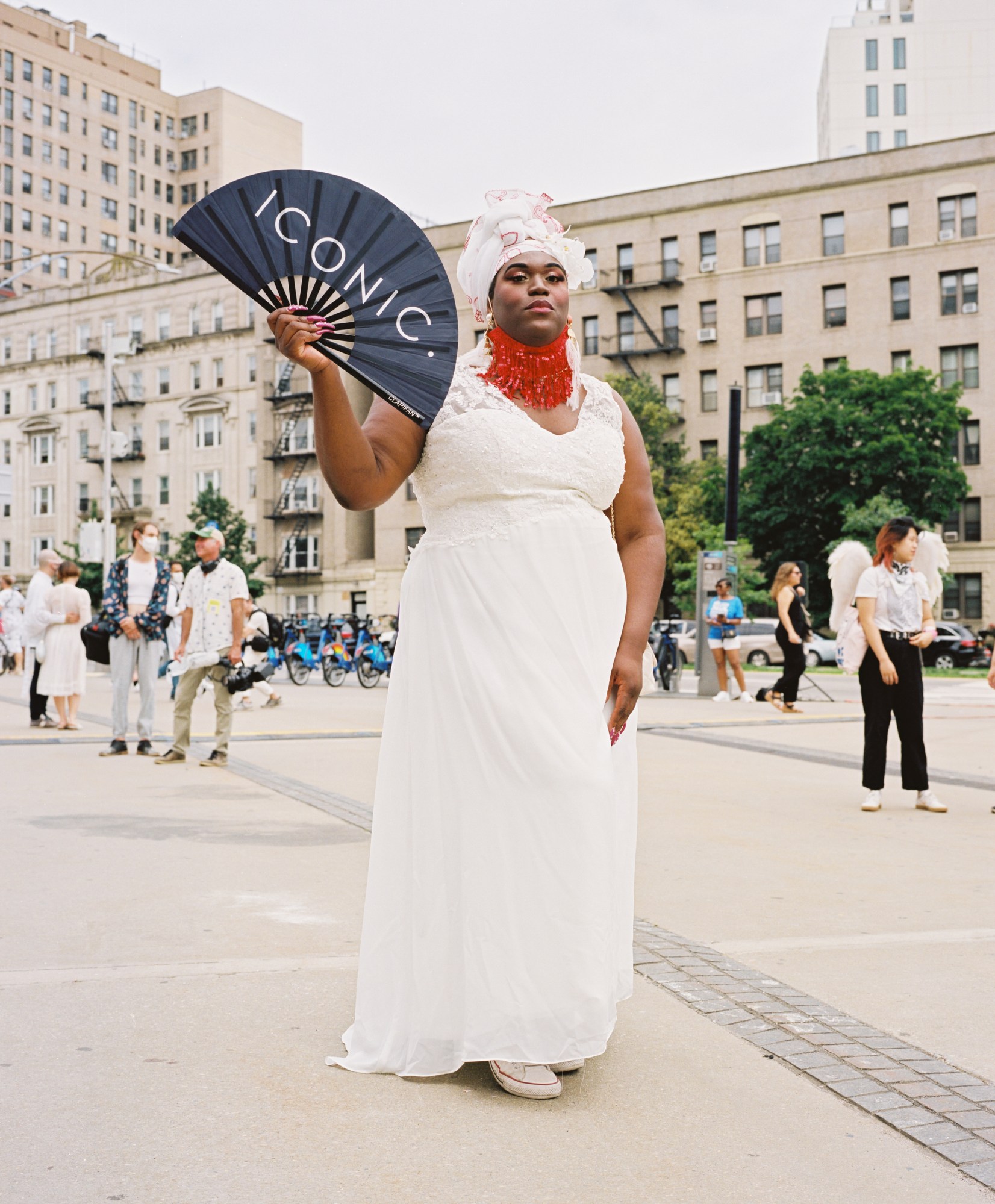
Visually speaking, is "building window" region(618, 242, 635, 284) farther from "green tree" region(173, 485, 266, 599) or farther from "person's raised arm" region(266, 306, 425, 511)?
"person's raised arm" region(266, 306, 425, 511)

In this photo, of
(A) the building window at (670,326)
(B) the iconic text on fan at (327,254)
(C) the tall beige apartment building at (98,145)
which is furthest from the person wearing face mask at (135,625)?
(C) the tall beige apartment building at (98,145)

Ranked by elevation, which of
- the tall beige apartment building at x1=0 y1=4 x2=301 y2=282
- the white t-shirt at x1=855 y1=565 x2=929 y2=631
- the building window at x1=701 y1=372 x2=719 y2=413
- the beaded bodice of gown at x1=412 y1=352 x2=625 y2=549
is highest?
the tall beige apartment building at x1=0 y1=4 x2=301 y2=282

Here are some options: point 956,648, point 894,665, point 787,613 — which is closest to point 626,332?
point 956,648

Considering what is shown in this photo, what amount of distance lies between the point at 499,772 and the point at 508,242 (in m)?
1.41

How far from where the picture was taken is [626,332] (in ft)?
191

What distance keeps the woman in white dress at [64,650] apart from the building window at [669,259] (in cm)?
4537

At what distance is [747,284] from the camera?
5503cm

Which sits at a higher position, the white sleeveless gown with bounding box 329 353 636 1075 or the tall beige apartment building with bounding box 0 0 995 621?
the tall beige apartment building with bounding box 0 0 995 621

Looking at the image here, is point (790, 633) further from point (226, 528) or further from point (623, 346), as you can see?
point (226, 528)

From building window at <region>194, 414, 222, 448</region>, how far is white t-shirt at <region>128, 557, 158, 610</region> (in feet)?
195

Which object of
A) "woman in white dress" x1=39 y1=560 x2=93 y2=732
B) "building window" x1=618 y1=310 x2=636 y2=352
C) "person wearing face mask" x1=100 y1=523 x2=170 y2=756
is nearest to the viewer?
"person wearing face mask" x1=100 y1=523 x2=170 y2=756

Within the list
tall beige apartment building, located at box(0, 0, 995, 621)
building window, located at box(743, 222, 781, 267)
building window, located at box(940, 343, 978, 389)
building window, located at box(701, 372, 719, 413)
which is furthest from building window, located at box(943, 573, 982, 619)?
building window, located at box(743, 222, 781, 267)

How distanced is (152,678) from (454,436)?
9.27 metres

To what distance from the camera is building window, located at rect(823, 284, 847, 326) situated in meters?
53.2
